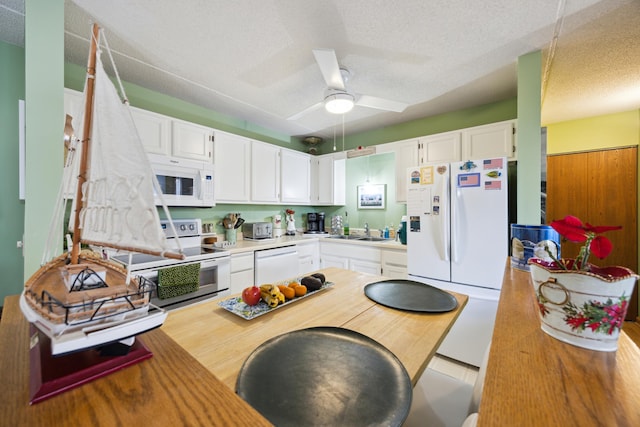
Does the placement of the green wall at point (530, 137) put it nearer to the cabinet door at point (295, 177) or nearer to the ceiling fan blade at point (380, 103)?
the ceiling fan blade at point (380, 103)

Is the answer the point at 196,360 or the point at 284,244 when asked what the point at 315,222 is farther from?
the point at 196,360

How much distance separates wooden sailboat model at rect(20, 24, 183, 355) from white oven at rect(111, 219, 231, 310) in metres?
1.35

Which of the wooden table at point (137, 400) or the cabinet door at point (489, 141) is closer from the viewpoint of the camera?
the wooden table at point (137, 400)

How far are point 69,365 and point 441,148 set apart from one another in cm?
318

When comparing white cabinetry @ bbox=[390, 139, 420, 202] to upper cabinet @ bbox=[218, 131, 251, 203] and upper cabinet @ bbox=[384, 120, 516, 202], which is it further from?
upper cabinet @ bbox=[218, 131, 251, 203]

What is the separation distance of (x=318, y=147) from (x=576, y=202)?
3806 millimetres

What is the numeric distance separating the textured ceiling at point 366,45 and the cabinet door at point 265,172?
636 mm

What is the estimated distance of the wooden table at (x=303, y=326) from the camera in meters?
0.72

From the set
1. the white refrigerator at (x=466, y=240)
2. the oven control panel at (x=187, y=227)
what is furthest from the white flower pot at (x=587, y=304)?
the oven control panel at (x=187, y=227)

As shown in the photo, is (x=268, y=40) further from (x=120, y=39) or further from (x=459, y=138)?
(x=459, y=138)

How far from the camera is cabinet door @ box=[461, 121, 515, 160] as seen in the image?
238 centimetres

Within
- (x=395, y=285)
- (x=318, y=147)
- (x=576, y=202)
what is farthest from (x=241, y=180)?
(x=576, y=202)

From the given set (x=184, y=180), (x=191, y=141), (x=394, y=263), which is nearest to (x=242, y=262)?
(x=184, y=180)

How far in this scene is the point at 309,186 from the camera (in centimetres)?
388
